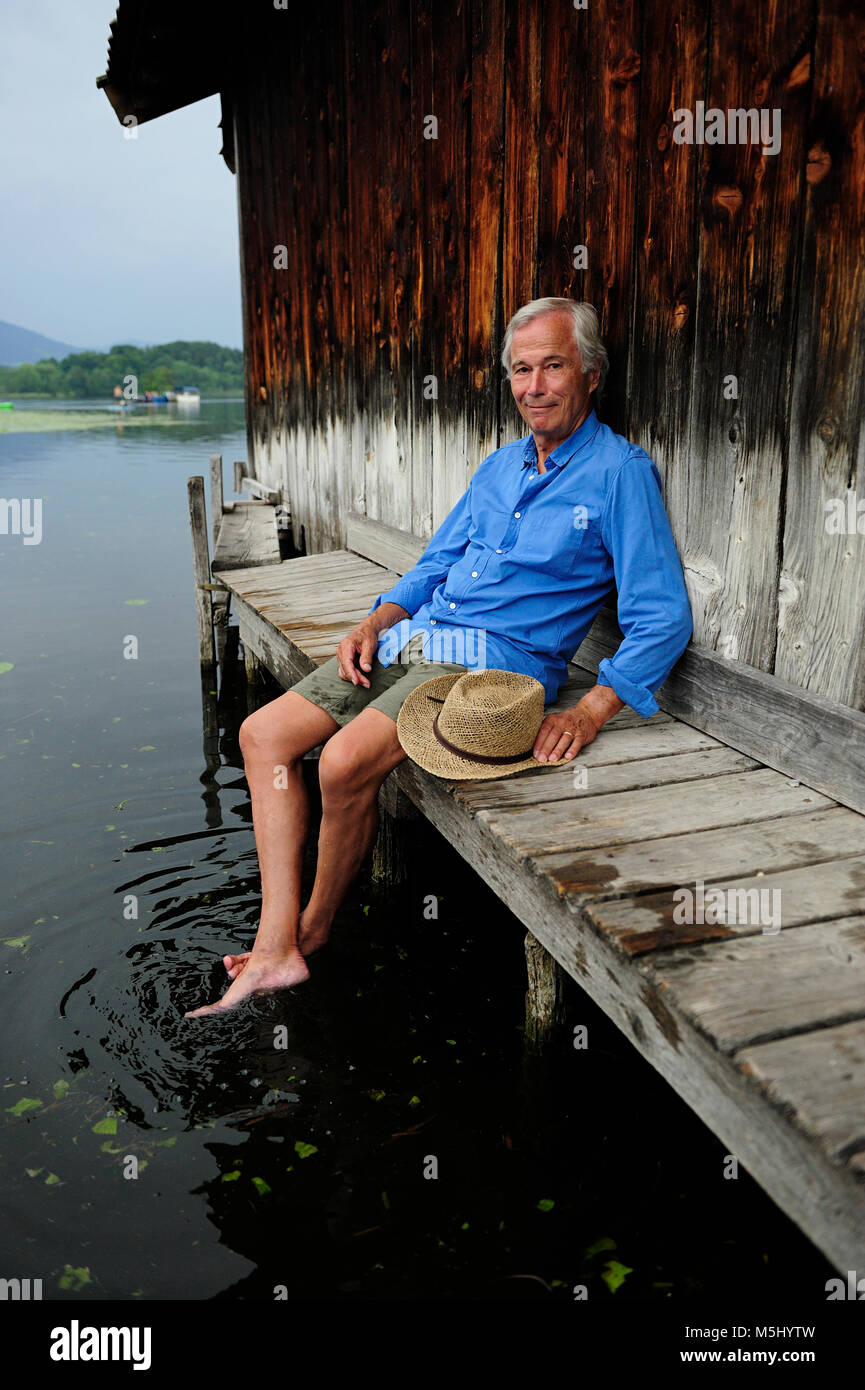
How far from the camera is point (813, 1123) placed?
1.46 meters

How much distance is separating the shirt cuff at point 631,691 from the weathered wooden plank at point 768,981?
39.0 inches

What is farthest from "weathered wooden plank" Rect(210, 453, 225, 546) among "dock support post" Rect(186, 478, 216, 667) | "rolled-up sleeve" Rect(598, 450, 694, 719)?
"rolled-up sleeve" Rect(598, 450, 694, 719)

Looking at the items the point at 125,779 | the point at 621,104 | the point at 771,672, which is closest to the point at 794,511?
the point at 771,672

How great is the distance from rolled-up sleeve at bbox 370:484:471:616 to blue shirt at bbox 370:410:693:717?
0.08 metres

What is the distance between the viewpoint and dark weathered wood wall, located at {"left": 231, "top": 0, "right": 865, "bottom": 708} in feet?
7.79

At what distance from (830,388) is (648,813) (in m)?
1.12

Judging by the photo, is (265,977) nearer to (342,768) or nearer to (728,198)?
(342,768)

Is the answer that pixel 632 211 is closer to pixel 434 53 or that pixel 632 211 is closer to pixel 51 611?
pixel 434 53

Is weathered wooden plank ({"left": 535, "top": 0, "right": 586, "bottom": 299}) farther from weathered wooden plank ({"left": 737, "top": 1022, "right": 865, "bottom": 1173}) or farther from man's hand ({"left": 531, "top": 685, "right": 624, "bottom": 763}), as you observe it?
weathered wooden plank ({"left": 737, "top": 1022, "right": 865, "bottom": 1173})

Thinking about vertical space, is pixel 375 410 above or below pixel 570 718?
above

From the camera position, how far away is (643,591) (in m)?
2.91

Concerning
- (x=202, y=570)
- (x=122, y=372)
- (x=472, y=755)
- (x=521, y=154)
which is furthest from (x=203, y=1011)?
(x=122, y=372)
